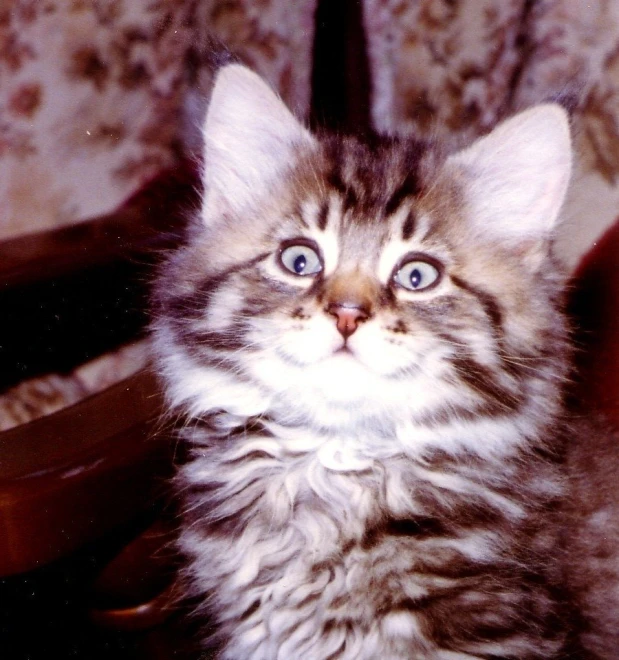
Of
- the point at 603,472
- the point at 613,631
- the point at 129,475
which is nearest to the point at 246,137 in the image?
the point at 129,475

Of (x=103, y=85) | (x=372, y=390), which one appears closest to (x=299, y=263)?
(x=372, y=390)

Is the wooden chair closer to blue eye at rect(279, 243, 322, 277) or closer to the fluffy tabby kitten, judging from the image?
the fluffy tabby kitten

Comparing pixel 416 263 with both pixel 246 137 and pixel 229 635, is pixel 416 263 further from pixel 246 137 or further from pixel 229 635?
pixel 229 635

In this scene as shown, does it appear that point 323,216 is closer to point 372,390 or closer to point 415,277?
point 415,277

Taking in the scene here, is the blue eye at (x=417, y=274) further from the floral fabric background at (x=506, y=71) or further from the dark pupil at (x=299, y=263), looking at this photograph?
the floral fabric background at (x=506, y=71)

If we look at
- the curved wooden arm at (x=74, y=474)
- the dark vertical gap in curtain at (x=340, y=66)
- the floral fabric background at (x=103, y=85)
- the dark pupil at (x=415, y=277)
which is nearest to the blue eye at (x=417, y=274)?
the dark pupil at (x=415, y=277)

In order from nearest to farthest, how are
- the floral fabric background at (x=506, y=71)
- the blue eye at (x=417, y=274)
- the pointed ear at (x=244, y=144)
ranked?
1. the blue eye at (x=417, y=274)
2. the pointed ear at (x=244, y=144)
3. the floral fabric background at (x=506, y=71)

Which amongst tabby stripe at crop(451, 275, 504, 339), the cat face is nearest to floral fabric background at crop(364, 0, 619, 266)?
the cat face
